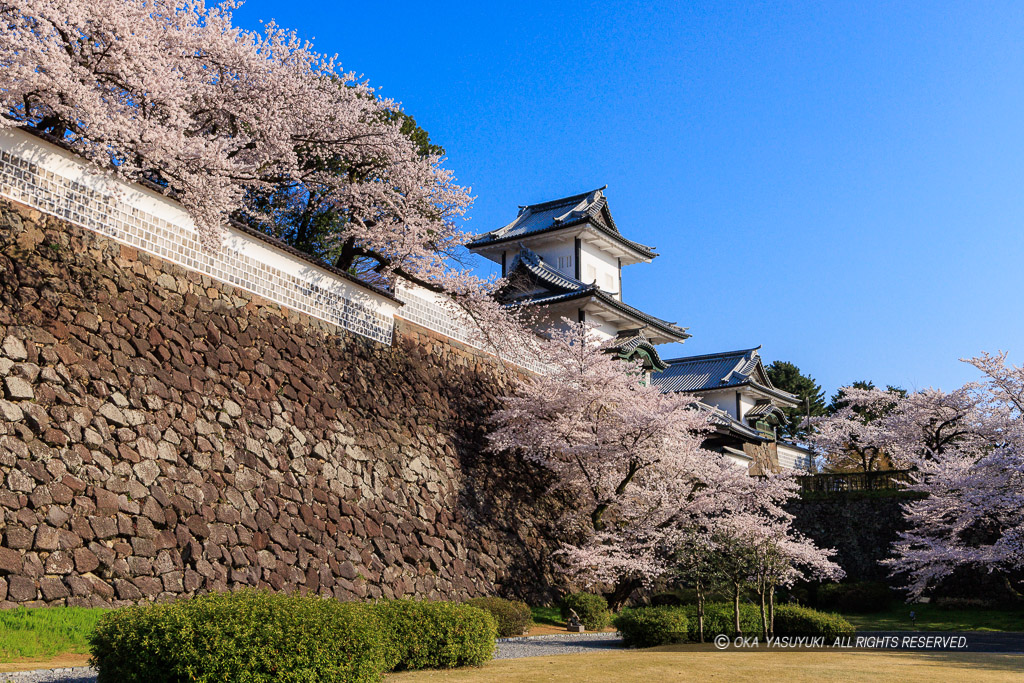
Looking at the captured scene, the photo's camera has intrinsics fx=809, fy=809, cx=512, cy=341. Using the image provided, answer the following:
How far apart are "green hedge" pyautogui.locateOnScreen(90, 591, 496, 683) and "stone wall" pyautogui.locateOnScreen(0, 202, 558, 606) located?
153 inches

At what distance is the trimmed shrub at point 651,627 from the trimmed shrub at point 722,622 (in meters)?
0.44

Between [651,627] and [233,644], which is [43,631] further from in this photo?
[651,627]

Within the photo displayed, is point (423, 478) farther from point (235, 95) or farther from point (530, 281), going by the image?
point (530, 281)

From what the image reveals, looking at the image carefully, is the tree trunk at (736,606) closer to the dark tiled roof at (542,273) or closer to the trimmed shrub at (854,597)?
the trimmed shrub at (854,597)

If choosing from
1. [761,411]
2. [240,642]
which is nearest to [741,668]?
[240,642]

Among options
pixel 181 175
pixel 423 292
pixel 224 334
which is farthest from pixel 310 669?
pixel 423 292

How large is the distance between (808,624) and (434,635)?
8.29 m

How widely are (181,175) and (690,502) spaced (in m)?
14.0

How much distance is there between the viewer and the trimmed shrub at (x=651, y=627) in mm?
14664

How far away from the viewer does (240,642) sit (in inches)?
277

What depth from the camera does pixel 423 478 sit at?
17.9 meters

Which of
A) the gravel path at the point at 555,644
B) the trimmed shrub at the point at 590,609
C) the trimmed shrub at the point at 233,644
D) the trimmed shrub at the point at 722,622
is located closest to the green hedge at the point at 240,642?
the trimmed shrub at the point at 233,644

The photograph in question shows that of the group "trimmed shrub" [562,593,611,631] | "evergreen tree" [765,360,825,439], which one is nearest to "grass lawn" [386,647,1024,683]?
"trimmed shrub" [562,593,611,631]

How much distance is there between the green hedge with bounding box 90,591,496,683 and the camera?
693 centimetres
